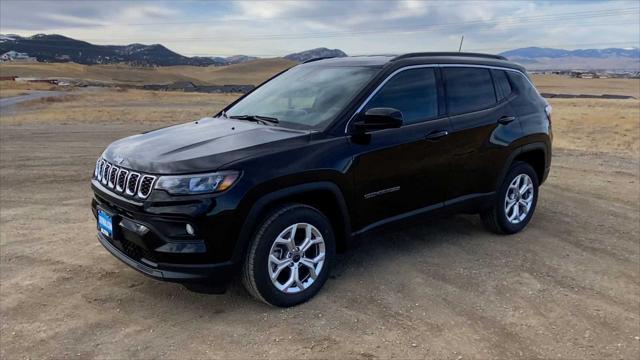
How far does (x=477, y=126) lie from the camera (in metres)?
5.14

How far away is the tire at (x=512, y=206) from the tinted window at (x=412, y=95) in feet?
4.41

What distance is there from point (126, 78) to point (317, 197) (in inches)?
3818

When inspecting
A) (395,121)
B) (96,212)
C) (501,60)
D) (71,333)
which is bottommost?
(71,333)

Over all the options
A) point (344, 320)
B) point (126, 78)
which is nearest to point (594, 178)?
point (344, 320)

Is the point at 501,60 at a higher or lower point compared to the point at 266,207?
higher

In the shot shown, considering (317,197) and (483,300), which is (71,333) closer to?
(317,197)

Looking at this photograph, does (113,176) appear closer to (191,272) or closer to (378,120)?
(191,272)

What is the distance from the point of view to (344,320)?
3812mm

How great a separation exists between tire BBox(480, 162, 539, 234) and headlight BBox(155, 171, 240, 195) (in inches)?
125

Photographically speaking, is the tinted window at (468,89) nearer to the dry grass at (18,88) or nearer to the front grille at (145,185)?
the front grille at (145,185)

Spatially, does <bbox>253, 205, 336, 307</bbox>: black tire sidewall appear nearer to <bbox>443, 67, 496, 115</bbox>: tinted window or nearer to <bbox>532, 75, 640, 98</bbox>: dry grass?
<bbox>443, 67, 496, 115</bbox>: tinted window

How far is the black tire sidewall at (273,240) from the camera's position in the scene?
145 inches

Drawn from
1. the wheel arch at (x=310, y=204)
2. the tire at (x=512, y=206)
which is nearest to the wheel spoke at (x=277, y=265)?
the wheel arch at (x=310, y=204)

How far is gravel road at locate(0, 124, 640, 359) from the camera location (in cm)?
349
